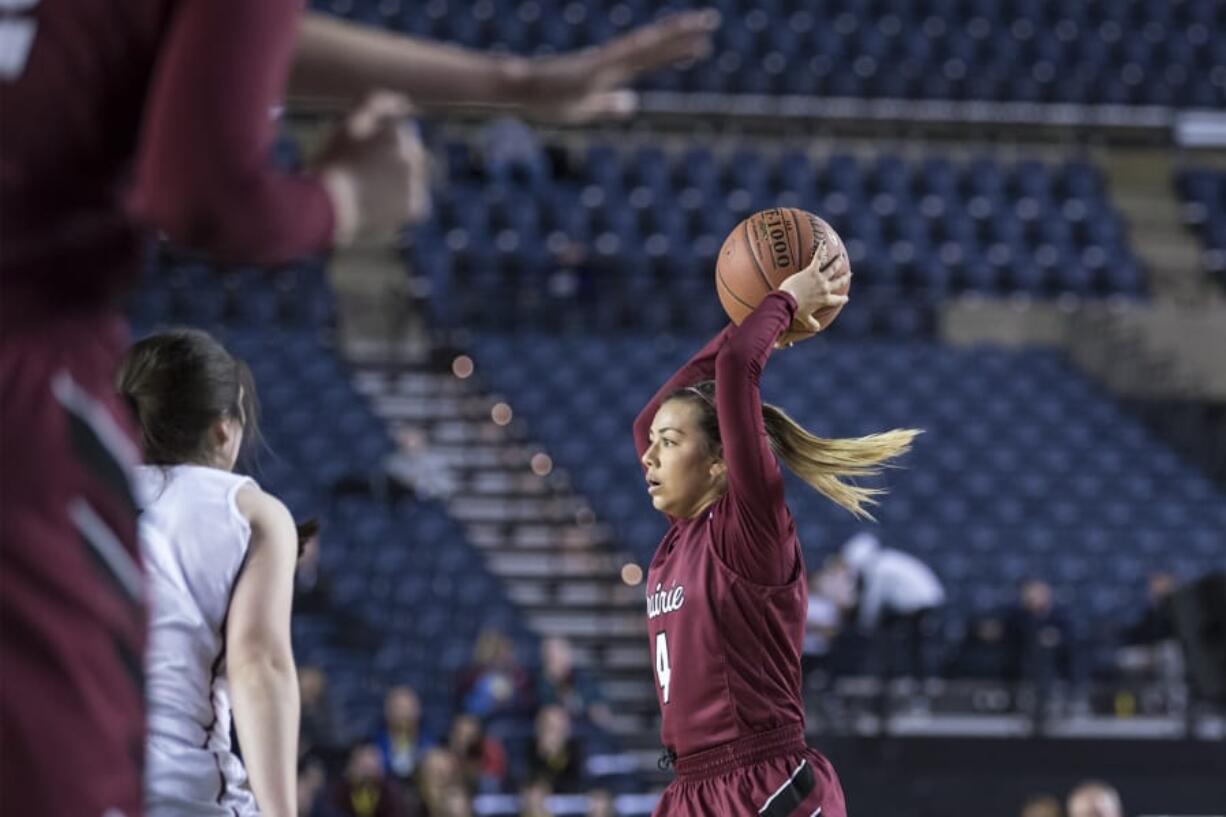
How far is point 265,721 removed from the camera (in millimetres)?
3312

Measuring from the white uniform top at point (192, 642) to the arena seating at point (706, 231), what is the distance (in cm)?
1395

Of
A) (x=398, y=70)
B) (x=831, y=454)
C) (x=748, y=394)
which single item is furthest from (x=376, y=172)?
(x=831, y=454)

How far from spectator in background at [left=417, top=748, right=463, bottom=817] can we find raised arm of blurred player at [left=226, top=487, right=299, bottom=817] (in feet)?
24.2

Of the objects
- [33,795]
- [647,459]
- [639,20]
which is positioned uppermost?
[639,20]

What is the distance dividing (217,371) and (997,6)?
64.1 feet

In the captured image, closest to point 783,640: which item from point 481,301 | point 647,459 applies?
point 647,459

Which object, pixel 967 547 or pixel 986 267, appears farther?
pixel 986 267

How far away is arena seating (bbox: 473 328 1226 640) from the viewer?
49.7 ft

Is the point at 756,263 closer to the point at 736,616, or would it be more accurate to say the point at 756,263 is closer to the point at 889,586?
the point at 736,616

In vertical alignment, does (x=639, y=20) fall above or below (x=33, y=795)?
above

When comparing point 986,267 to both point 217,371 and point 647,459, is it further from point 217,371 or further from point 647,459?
point 217,371

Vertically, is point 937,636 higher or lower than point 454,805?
higher

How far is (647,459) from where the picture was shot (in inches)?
185

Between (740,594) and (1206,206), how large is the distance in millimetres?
17301
